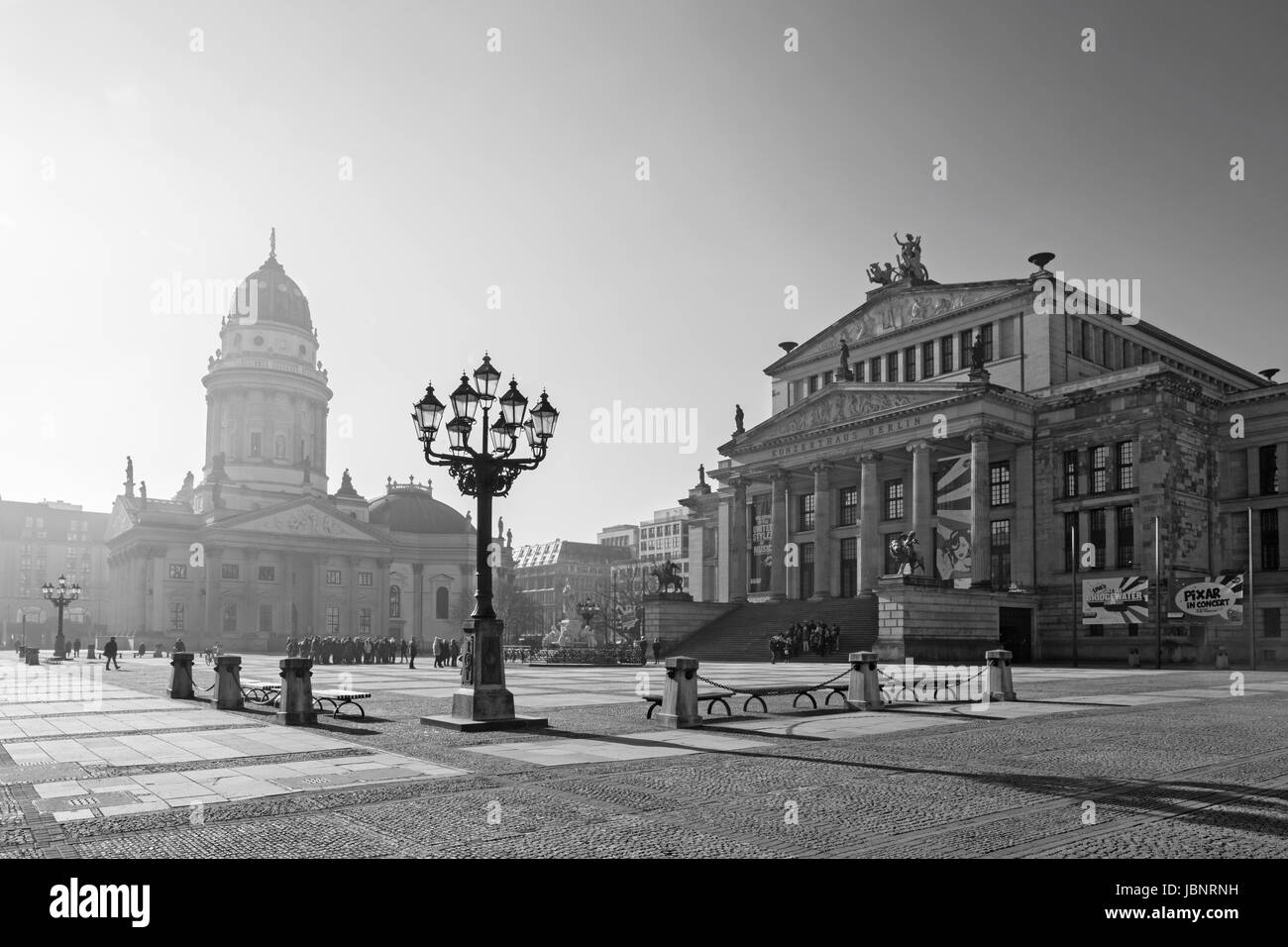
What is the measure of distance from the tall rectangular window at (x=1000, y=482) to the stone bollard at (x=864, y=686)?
38153 millimetres

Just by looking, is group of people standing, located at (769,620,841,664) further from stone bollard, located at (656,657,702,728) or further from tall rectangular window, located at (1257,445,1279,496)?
stone bollard, located at (656,657,702,728)

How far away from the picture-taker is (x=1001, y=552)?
57.1 metres

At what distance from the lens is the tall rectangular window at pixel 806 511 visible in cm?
6712

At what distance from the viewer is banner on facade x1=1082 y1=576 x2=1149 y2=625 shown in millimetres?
49906

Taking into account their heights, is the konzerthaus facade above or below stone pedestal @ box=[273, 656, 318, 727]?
above

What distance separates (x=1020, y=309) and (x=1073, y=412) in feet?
23.3

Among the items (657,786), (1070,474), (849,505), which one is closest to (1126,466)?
(1070,474)

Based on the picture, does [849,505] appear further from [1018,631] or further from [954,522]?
[1018,631]

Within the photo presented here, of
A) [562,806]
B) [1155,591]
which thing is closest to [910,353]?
[1155,591]

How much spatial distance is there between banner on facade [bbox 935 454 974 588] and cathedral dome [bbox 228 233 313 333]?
7525cm

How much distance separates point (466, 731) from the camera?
16.7m

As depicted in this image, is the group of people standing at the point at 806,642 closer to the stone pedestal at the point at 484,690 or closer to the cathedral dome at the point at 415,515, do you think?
the stone pedestal at the point at 484,690

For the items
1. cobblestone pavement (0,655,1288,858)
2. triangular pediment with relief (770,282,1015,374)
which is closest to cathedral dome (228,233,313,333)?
triangular pediment with relief (770,282,1015,374)
